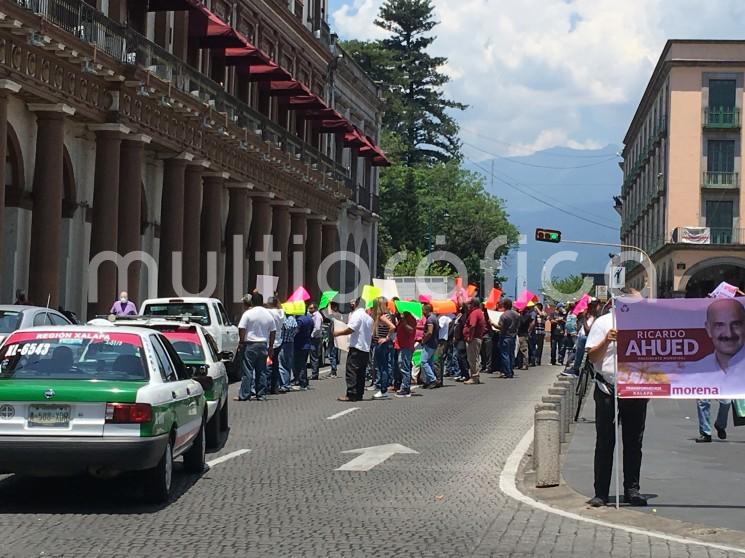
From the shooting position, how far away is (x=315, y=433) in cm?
1769

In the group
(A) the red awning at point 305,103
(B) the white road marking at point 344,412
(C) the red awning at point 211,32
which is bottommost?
(B) the white road marking at point 344,412

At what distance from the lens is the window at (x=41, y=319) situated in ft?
60.8

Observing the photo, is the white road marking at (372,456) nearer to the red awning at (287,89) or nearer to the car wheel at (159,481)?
the car wheel at (159,481)

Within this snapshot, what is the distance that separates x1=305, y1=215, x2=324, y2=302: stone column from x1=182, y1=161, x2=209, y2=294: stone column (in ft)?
59.1

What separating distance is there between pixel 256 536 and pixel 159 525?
0.87 metres

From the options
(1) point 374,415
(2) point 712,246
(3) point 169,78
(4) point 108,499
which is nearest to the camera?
(4) point 108,499

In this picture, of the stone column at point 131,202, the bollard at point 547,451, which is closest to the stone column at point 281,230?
the stone column at point 131,202

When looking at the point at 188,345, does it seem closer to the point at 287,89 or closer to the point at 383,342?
the point at 383,342

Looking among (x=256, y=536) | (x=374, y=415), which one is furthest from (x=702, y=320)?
(x=374, y=415)

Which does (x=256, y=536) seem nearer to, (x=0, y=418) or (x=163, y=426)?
(x=163, y=426)

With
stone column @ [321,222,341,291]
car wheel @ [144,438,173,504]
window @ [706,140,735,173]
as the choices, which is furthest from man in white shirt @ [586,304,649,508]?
window @ [706,140,735,173]

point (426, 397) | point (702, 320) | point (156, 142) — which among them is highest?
point (156, 142)

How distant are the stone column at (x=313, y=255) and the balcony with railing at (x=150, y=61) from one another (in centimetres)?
1028

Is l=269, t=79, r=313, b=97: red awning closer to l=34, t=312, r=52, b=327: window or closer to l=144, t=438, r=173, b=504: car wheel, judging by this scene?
l=34, t=312, r=52, b=327: window
